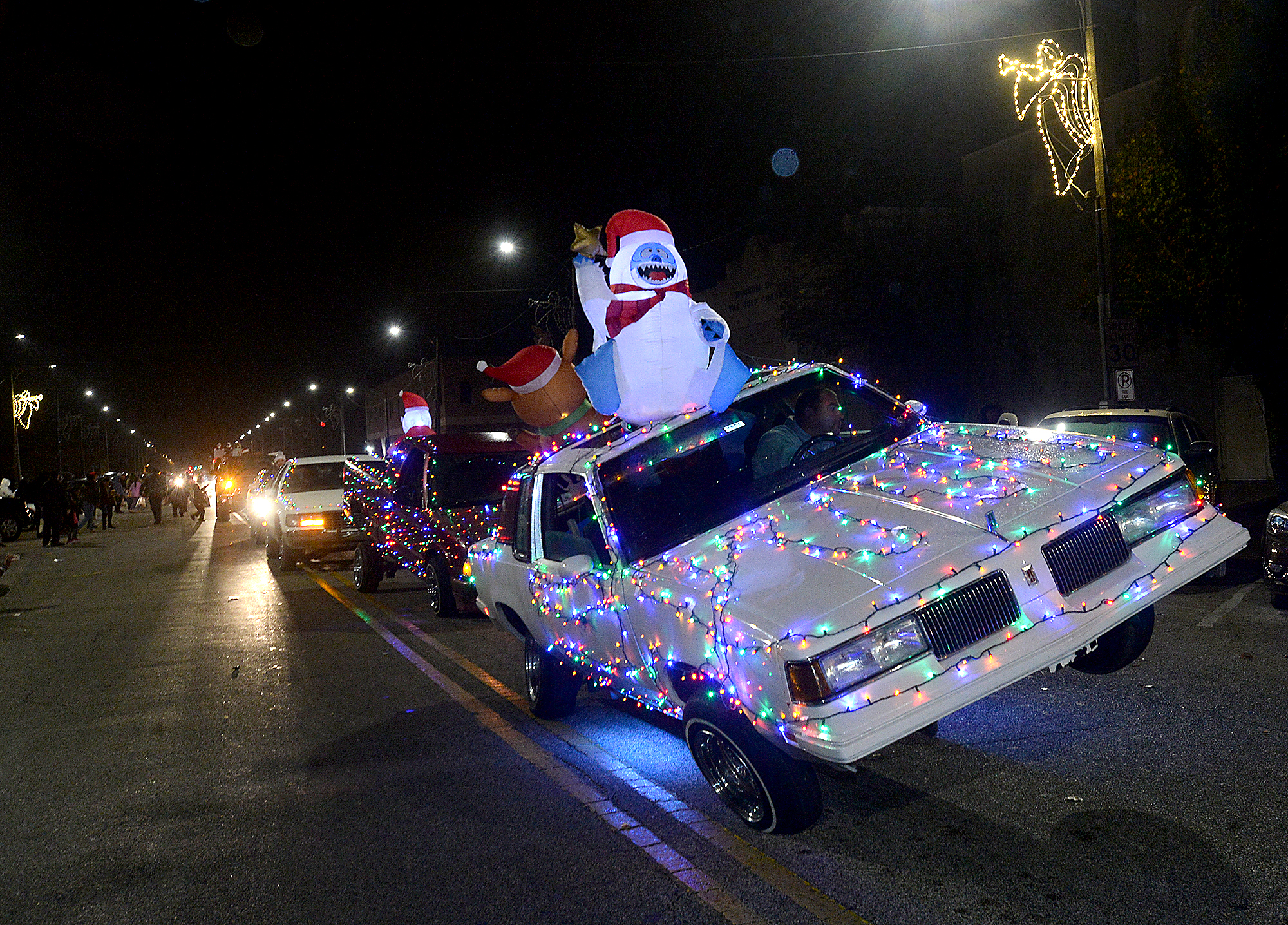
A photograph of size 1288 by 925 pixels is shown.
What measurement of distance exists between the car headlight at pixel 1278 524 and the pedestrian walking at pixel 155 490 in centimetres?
3568

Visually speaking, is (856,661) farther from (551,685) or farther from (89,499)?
(89,499)

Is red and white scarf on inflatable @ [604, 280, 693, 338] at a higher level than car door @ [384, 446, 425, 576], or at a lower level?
higher

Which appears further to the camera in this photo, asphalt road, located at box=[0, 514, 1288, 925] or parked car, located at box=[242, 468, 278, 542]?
parked car, located at box=[242, 468, 278, 542]

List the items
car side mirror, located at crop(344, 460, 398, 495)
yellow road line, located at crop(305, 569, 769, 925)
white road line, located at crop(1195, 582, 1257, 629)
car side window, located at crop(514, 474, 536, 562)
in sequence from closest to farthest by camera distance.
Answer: yellow road line, located at crop(305, 569, 769, 925), car side window, located at crop(514, 474, 536, 562), white road line, located at crop(1195, 582, 1257, 629), car side mirror, located at crop(344, 460, 398, 495)

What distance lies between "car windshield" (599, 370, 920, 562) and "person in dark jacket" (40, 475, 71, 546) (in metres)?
25.6

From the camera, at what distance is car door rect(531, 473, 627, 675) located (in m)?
5.36

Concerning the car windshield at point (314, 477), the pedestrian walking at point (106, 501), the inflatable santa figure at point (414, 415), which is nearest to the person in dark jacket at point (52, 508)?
the pedestrian walking at point (106, 501)

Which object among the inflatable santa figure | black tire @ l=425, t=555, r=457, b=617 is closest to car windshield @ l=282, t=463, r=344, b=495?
the inflatable santa figure

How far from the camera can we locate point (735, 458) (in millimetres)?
6141

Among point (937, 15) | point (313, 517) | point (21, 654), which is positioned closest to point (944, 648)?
point (21, 654)

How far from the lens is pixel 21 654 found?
412 inches

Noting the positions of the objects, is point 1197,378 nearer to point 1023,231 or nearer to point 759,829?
point 1023,231

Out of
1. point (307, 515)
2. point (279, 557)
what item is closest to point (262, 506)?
point (279, 557)

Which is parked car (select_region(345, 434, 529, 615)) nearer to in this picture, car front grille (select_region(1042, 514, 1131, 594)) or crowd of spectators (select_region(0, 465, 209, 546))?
car front grille (select_region(1042, 514, 1131, 594))
